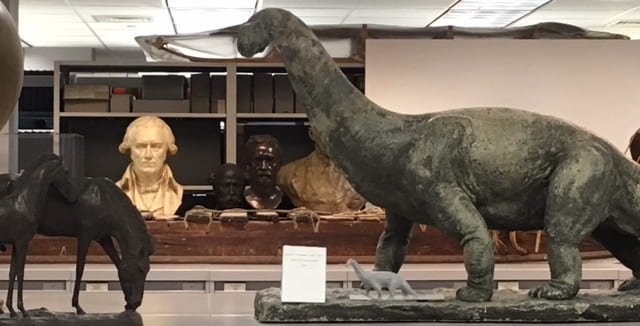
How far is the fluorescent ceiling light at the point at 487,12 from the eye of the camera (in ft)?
16.5

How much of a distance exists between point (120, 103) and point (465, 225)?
3.22m

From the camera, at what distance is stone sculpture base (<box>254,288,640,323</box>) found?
1227 millimetres

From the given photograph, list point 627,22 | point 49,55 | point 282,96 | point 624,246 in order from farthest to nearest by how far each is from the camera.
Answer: point 49,55 → point 627,22 → point 282,96 → point 624,246

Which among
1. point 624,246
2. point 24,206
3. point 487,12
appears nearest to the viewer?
point 24,206

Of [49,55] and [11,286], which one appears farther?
[49,55]

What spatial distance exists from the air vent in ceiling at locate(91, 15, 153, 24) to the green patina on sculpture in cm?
451

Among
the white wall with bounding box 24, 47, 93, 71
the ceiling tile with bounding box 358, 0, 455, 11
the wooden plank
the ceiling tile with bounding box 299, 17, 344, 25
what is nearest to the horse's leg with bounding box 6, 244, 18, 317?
the wooden plank

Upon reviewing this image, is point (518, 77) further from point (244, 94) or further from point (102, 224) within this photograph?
point (102, 224)

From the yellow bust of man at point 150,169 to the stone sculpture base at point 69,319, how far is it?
6.35 ft

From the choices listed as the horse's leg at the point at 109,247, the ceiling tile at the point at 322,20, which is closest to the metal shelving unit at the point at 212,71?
the ceiling tile at the point at 322,20

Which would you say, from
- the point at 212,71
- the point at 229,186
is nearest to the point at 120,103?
the point at 212,71

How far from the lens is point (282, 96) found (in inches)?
164

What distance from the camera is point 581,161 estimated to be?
125cm

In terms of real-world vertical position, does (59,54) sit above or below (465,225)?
above
